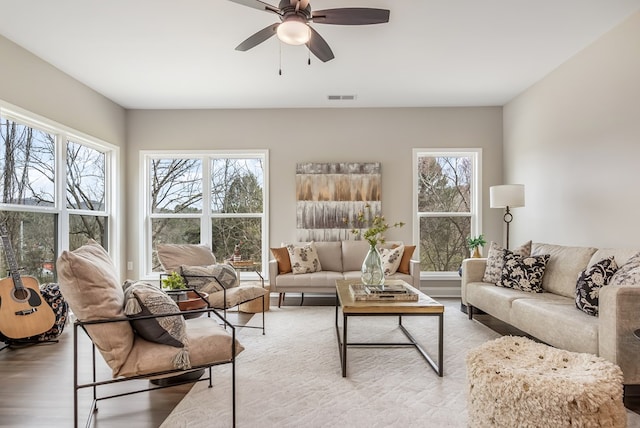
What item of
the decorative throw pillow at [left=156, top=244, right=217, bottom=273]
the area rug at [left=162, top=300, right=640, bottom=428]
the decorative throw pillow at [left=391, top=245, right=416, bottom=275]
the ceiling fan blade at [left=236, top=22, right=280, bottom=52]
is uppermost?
the ceiling fan blade at [left=236, top=22, right=280, bottom=52]

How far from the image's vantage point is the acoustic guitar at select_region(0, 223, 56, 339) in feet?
10.4

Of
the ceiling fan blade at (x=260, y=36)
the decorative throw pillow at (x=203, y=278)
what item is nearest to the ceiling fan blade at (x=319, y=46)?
the ceiling fan blade at (x=260, y=36)

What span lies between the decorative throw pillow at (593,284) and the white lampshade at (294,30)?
2.61 m

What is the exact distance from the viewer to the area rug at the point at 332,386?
207 centimetres

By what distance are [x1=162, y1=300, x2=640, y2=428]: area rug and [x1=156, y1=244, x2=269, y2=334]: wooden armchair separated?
15.8 inches

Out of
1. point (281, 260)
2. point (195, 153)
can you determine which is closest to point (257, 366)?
point (281, 260)

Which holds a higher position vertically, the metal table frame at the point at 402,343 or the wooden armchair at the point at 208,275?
the wooden armchair at the point at 208,275

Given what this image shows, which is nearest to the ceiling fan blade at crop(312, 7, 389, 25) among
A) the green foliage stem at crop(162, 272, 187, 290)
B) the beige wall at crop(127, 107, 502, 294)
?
the green foliage stem at crop(162, 272, 187, 290)

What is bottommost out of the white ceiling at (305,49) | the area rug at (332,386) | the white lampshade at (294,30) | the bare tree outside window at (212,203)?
the area rug at (332,386)

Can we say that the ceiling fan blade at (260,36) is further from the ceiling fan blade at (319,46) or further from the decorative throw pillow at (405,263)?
the decorative throw pillow at (405,263)

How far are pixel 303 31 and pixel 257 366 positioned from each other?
7.81 ft

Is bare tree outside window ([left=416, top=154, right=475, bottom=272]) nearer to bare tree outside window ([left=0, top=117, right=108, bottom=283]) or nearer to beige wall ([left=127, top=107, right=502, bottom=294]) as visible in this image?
beige wall ([left=127, top=107, right=502, bottom=294])

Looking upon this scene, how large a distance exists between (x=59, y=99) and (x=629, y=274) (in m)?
5.38

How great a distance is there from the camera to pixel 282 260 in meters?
4.91
